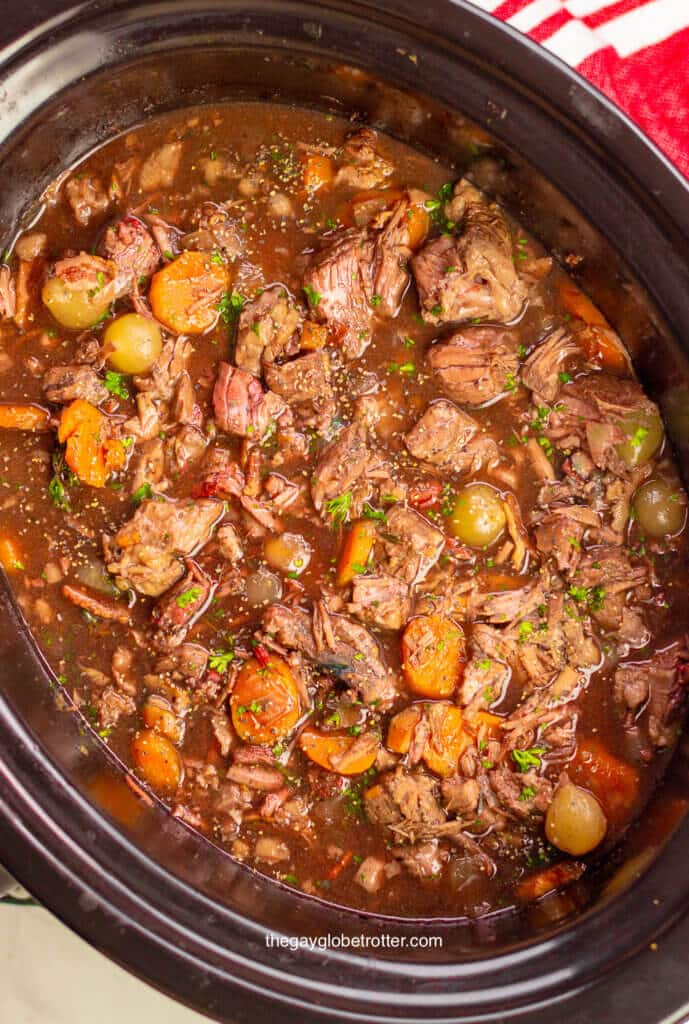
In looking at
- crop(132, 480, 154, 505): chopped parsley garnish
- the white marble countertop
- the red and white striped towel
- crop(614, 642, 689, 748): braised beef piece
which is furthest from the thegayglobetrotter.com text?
the red and white striped towel

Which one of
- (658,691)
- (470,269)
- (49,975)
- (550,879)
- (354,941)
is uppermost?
(470,269)

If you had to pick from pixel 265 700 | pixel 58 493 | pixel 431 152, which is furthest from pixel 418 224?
pixel 265 700

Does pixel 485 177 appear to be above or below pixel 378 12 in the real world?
below

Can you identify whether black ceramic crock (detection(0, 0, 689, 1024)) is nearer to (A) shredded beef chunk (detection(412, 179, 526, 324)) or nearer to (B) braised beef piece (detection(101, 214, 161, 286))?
(A) shredded beef chunk (detection(412, 179, 526, 324))

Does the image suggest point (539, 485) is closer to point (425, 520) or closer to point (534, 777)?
point (425, 520)

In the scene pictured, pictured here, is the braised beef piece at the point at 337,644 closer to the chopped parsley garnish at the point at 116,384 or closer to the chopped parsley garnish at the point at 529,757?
the chopped parsley garnish at the point at 529,757

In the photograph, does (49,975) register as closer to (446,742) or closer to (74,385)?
(446,742)

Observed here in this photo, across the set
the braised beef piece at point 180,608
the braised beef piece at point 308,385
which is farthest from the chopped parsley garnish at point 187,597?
the braised beef piece at point 308,385

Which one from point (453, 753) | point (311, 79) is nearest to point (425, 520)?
point (453, 753)
